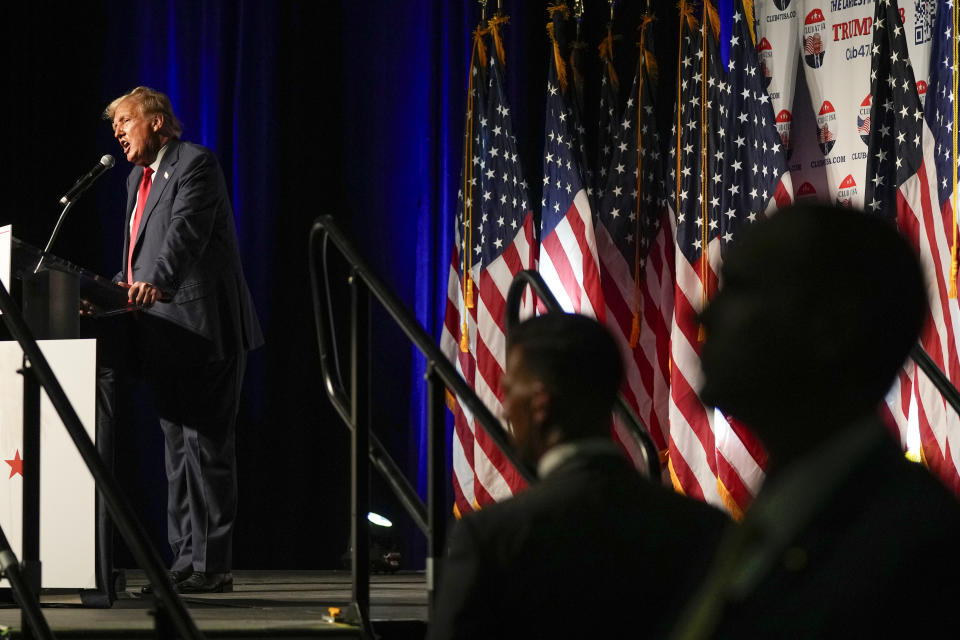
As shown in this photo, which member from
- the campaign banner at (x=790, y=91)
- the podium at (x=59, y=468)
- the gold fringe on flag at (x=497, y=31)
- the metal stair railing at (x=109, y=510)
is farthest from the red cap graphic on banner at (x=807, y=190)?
the metal stair railing at (x=109, y=510)

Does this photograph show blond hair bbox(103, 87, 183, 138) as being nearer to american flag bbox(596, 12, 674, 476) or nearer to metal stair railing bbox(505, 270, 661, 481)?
metal stair railing bbox(505, 270, 661, 481)

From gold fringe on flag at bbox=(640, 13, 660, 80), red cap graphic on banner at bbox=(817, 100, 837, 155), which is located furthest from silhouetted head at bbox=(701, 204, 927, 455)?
Answer: gold fringe on flag at bbox=(640, 13, 660, 80)

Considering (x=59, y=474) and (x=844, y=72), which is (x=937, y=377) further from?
(x=844, y=72)

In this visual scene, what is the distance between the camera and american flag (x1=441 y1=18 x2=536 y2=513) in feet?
21.2

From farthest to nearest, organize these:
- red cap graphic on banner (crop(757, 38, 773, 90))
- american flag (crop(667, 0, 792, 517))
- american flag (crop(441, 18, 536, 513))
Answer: american flag (crop(441, 18, 536, 513)), red cap graphic on banner (crop(757, 38, 773, 90)), american flag (crop(667, 0, 792, 517))

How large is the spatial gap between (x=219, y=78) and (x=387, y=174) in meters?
1.04

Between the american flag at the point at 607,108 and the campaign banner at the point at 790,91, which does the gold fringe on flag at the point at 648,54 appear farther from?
the campaign banner at the point at 790,91

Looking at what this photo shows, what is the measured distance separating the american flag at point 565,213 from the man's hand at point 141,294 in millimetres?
2817

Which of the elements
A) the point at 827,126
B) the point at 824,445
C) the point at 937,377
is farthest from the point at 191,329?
the point at 824,445

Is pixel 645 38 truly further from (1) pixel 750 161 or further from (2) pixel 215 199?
(2) pixel 215 199

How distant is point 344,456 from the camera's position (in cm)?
671

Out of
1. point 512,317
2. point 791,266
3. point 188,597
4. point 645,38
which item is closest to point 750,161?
point 645,38

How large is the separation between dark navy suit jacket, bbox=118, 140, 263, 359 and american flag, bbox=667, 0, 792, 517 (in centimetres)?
226

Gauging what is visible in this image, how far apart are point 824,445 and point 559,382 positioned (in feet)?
2.58
